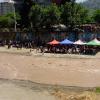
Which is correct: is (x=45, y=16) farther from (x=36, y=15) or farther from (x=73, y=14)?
(x=73, y=14)

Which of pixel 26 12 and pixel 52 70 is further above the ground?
pixel 26 12

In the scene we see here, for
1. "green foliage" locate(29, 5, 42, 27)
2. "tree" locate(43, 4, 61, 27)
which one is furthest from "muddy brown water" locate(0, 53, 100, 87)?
"green foliage" locate(29, 5, 42, 27)

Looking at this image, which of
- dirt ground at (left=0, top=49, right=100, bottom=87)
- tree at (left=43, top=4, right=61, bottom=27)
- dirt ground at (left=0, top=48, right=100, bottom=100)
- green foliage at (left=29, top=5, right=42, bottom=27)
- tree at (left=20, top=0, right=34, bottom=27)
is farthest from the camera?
tree at (left=20, top=0, right=34, bottom=27)

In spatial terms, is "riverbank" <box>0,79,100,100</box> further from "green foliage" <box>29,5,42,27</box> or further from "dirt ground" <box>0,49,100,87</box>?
"green foliage" <box>29,5,42,27</box>

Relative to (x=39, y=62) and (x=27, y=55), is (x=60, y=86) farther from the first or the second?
(x=27, y=55)

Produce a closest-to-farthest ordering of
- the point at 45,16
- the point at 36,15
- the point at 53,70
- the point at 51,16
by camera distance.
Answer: the point at 53,70 < the point at 51,16 < the point at 45,16 < the point at 36,15

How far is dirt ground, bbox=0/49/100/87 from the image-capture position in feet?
118

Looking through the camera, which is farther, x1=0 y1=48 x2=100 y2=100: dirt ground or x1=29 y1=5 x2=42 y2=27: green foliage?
x1=29 y1=5 x2=42 y2=27: green foliage

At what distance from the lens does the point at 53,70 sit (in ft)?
141

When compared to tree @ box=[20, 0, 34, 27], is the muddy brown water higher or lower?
lower

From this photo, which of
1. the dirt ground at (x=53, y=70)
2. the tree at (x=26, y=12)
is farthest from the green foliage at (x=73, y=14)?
the dirt ground at (x=53, y=70)

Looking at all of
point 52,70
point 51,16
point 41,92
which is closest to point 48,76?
point 52,70

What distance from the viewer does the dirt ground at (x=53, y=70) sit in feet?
118

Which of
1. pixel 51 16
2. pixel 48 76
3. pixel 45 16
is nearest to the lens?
pixel 48 76
